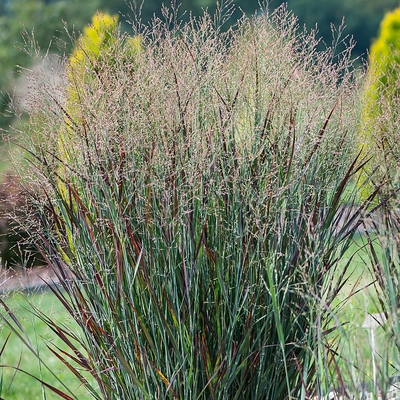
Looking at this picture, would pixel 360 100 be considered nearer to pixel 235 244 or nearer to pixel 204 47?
pixel 204 47

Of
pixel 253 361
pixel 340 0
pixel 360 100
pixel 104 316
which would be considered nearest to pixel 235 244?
pixel 253 361

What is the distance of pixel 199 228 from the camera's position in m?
2.17

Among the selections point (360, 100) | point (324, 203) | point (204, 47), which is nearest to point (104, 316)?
point (324, 203)

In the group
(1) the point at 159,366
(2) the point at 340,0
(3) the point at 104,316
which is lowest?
(1) the point at 159,366

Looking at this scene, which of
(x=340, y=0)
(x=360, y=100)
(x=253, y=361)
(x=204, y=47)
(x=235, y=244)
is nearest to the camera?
(x=253, y=361)

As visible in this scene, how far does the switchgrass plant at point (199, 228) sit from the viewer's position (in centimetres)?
205

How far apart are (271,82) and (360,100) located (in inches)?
18.2

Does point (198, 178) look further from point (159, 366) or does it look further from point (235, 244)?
point (159, 366)

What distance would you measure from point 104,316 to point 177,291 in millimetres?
304

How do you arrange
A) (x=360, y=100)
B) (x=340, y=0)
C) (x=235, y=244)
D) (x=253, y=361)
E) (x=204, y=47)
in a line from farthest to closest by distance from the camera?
1. (x=340, y=0)
2. (x=360, y=100)
3. (x=204, y=47)
4. (x=235, y=244)
5. (x=253, y=361)

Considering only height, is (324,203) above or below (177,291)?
above

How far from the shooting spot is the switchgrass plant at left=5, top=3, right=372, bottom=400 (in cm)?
205

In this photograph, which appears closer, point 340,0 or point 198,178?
point 198,178

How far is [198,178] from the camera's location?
7.13 ft
